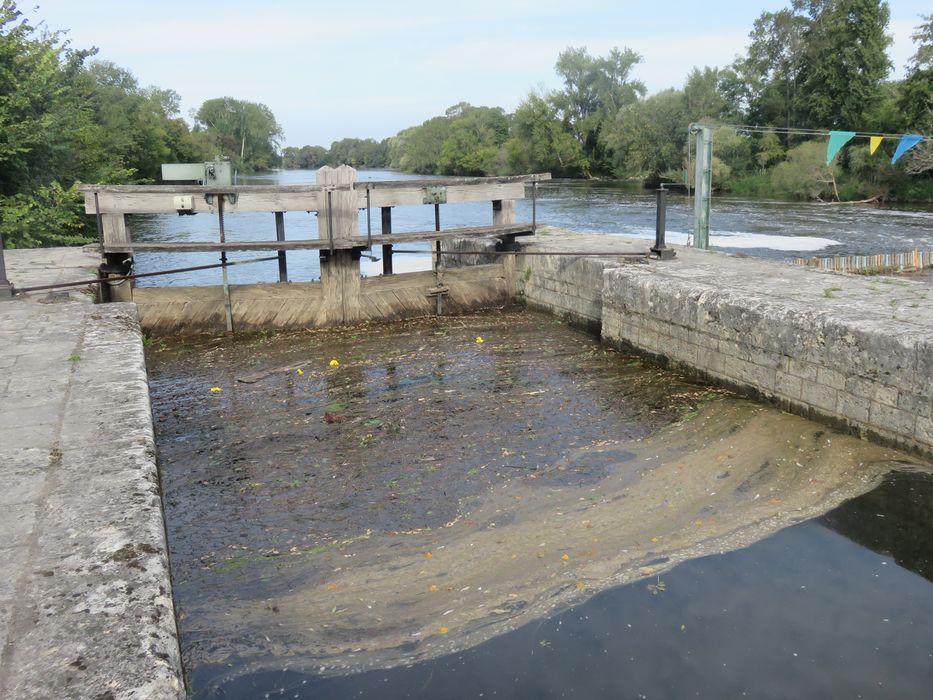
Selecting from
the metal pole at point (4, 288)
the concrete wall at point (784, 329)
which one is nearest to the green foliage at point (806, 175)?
the concrete wall at point (784, 329)

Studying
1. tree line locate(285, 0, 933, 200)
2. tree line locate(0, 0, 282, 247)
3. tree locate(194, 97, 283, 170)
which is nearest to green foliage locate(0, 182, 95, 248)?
tree line locate(0, 0, 282, 247)

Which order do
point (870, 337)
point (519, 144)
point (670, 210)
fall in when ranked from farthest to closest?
1. point (519, 144)
2. point (670, 210)
3. point (870, 337)

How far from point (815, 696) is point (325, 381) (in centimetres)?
573

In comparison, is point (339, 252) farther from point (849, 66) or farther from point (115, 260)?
point (849, 66)

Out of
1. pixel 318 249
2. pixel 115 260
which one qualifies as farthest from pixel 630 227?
pixel 115 260

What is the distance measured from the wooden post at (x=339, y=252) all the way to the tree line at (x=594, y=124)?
20.9 feet

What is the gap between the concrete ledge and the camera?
2.31 meters

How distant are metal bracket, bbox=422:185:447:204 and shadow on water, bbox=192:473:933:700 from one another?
7.34 m

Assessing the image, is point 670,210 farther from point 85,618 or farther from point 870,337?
point 85,618

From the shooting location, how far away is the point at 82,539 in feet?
9.92

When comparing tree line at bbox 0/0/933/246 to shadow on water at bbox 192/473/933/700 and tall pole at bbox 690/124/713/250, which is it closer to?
tall pole at bbox 690/124/713/250

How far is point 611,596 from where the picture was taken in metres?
4.23

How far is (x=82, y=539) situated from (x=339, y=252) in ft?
25.8

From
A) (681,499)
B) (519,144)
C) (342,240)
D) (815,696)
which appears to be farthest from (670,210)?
(519,144)
